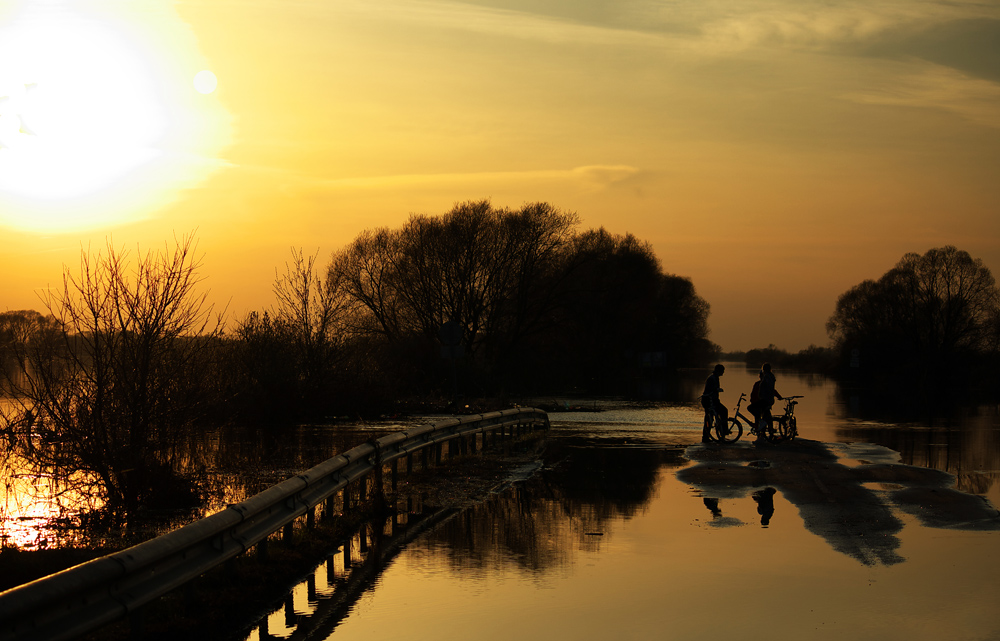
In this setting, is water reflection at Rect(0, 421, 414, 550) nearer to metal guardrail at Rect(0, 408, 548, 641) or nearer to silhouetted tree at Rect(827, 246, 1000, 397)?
metal guardrail at Rect(0, 408, 548, 641)

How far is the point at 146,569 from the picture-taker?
6281mm

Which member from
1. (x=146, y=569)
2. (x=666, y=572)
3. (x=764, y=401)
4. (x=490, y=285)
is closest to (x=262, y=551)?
(x=146, y=569)

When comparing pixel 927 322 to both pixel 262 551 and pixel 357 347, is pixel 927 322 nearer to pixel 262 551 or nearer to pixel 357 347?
pixel 357 347

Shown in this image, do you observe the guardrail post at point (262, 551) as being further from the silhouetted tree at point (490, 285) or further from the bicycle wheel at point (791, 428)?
the silhouetted tree at point (490, 285)

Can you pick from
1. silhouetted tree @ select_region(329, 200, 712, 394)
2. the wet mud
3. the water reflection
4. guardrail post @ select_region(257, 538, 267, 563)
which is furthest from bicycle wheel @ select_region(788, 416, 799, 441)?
silhouetted tree @ select_region(329, 200, 712, 394)

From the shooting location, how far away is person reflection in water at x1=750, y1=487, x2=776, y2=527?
11.9 m

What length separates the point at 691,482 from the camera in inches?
616

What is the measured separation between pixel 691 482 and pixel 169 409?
25.7 feet

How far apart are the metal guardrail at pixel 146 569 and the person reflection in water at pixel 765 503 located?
5.00m

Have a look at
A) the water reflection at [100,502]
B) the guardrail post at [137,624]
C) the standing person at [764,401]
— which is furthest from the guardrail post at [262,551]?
the standing person at [764,401]

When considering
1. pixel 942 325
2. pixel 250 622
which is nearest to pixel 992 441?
pixel 250 622

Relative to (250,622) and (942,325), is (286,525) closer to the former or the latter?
(250,622)

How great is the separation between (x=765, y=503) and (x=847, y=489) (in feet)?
6.31

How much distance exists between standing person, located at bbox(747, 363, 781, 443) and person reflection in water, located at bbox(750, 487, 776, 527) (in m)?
8.21
